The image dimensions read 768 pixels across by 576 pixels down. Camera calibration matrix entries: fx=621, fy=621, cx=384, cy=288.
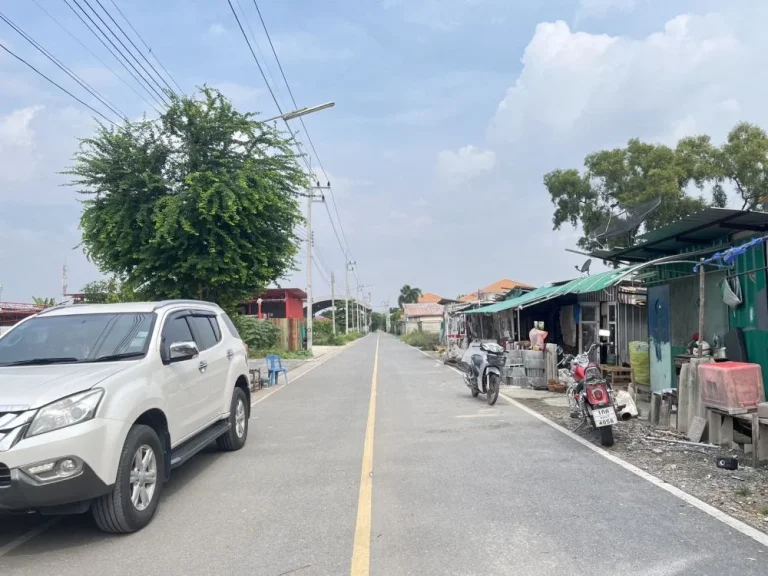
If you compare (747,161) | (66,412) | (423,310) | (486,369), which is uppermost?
(747,161)

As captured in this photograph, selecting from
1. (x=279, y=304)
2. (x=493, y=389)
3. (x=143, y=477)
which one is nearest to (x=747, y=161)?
(x=493, y=389)

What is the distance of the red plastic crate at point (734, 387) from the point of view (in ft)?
25.7

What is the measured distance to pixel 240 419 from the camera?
28.5 feet

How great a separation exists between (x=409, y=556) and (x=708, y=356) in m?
6.99

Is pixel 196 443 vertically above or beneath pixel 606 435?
above

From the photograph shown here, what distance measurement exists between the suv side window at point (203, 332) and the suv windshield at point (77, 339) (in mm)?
956

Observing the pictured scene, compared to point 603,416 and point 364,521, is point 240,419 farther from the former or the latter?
point 603,416

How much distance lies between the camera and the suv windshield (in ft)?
19.4

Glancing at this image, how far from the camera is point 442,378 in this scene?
773 inches

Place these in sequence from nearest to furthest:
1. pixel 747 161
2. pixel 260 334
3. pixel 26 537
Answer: pixel 26 537
pixel 747 161
pixel 260 334

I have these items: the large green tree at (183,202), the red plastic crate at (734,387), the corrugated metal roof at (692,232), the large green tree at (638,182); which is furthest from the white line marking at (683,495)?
the large green tree at (638,182)

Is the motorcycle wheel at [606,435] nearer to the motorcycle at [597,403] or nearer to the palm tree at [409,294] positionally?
the motorcycle at [597,403]

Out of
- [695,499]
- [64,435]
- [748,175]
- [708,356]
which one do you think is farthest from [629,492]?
[748,175]

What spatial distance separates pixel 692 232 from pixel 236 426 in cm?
772
